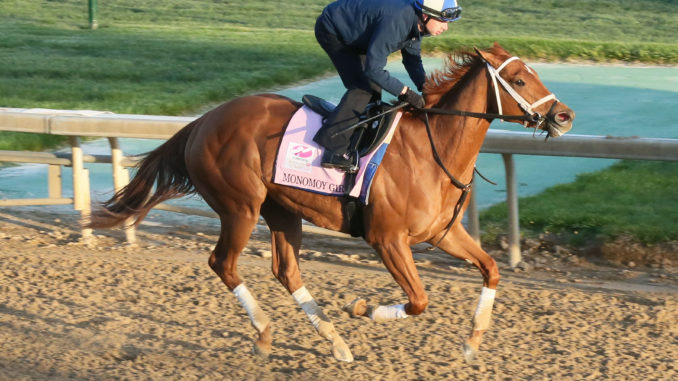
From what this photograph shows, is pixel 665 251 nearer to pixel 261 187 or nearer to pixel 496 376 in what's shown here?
pixel 496 376

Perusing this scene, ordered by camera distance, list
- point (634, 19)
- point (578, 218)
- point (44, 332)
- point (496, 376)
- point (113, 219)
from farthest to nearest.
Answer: point (634, 19) < point (578, 218) < point (113, 219) < point (44, 332) < point (496, 376)

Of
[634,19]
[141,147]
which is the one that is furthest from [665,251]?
[634,19]

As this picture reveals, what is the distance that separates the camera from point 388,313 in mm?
4871

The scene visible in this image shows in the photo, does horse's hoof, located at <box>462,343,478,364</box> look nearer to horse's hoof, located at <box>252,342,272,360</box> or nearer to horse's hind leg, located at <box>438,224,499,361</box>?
horse's hind leg, located at <box>438,224,499,361</box>

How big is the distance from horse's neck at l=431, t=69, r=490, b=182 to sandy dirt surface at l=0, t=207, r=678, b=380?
0.98m

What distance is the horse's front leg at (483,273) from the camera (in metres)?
4.74

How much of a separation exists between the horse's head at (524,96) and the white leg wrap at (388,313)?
1.12 metres

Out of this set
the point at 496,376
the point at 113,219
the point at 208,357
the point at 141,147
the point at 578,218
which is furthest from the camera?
the point at 141,147

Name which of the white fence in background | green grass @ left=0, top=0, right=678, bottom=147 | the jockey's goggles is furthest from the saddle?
green grass @ left=0, top=0, right=678, bottom=147

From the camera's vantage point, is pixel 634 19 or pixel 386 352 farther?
pixel 634 19

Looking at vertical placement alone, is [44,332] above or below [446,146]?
below

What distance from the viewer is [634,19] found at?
72.8 ft

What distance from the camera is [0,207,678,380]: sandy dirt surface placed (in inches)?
183

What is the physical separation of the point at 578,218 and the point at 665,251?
0.76m
